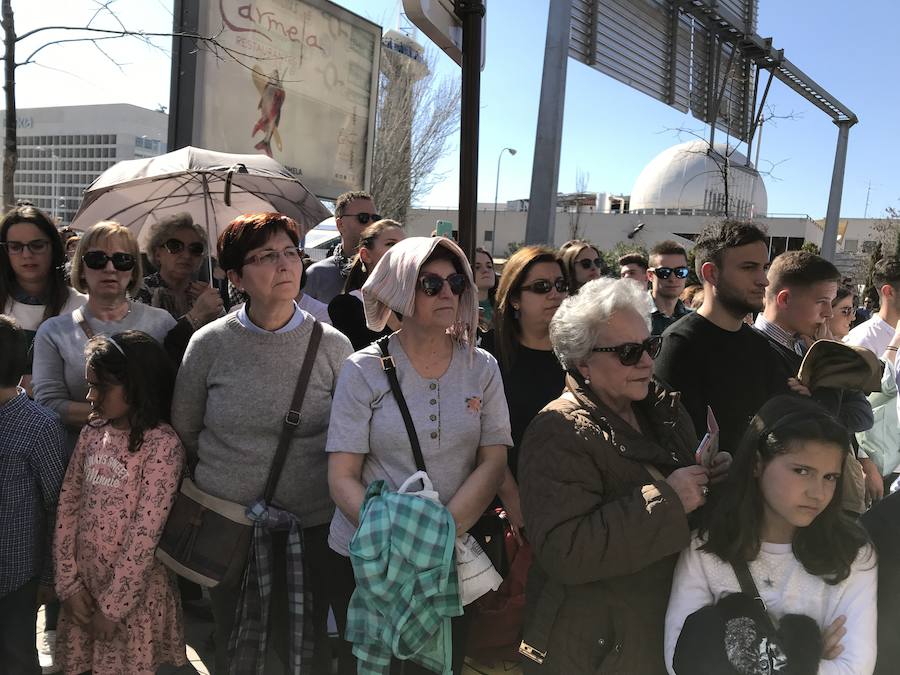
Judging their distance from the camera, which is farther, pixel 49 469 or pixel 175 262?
pixel 175 262

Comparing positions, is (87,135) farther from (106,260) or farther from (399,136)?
(106,260)

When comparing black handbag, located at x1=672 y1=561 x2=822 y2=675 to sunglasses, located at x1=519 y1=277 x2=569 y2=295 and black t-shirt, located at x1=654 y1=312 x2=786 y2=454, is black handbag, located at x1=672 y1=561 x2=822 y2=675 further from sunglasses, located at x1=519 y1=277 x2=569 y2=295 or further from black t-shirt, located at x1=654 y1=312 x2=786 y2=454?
sunglasses, located at x1=519 y1=277 x2=569 y2=295

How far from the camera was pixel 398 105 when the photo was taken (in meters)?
26.7

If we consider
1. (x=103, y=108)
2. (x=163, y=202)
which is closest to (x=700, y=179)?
(x=163, y=202)

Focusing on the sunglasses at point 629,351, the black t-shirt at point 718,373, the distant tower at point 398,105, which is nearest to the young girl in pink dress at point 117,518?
the sunglasses at point 629,351

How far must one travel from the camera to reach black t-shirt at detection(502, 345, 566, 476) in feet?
9.26

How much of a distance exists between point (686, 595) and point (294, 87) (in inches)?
396

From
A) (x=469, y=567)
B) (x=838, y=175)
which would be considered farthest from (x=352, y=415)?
(x=838, y=175)

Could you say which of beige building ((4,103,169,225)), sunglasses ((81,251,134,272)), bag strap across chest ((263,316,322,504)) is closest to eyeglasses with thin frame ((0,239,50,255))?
sunglasses ((81,251,134,272))

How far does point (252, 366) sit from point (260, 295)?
0.89 ft

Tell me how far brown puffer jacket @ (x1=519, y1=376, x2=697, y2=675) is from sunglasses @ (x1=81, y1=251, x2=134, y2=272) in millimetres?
2241

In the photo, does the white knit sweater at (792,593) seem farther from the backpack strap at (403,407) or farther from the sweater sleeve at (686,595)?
the backpack strap at (403,407)

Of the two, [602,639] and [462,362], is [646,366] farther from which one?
[602,639]

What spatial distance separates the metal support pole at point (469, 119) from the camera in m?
2.63
